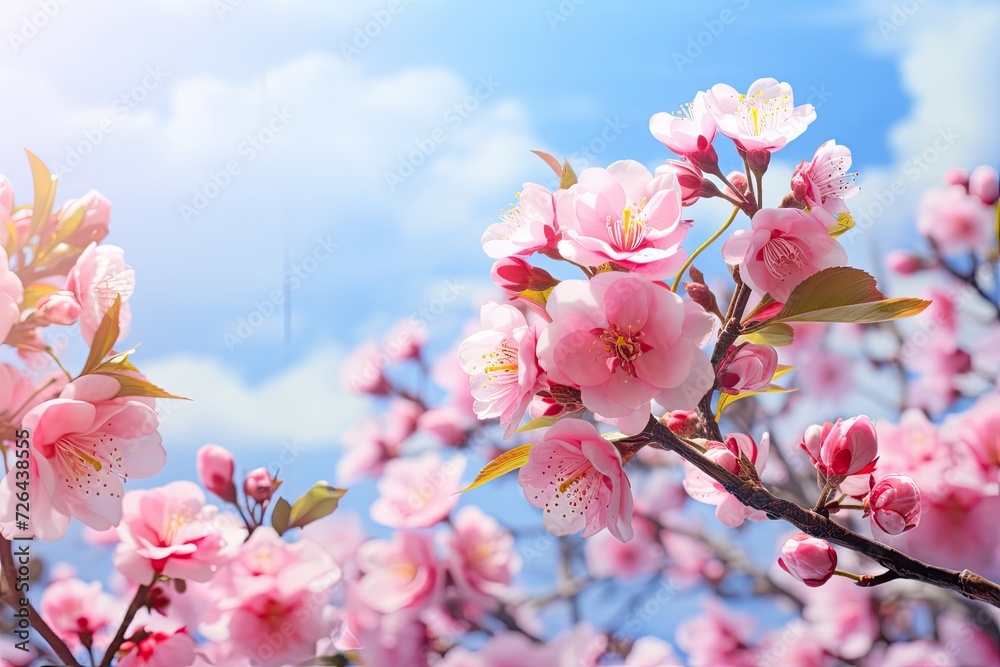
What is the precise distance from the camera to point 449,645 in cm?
78

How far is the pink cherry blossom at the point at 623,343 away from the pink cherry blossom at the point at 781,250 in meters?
0.06

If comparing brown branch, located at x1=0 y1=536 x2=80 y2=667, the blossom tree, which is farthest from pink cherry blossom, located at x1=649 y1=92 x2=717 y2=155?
brown branch, located at x1=0 y1=536 x2=80 y2=667

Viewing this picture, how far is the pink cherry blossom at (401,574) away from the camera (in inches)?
29.9

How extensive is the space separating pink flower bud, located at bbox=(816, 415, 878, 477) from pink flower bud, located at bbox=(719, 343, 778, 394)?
0.19 ft

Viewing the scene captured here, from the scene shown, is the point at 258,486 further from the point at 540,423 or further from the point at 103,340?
the point at 540,423

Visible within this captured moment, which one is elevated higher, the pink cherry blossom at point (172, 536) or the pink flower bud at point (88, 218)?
the pink flower bud at point (88, 218)

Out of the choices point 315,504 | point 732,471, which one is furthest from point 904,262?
point 315,504

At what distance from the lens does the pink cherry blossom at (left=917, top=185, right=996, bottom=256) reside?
1137 mm

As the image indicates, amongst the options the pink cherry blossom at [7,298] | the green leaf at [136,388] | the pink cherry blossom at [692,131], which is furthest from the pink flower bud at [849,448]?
the pink cherry blossom at [7,298]

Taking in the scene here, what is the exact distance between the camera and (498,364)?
0.51 metres

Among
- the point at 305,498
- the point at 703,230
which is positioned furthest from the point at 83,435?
the point at 703,230

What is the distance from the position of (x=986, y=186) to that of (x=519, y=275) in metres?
0.95

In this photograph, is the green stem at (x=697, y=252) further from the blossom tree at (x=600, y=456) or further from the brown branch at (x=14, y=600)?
the brown branch at (x=14, y=600)

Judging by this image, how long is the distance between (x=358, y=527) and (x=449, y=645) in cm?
26
